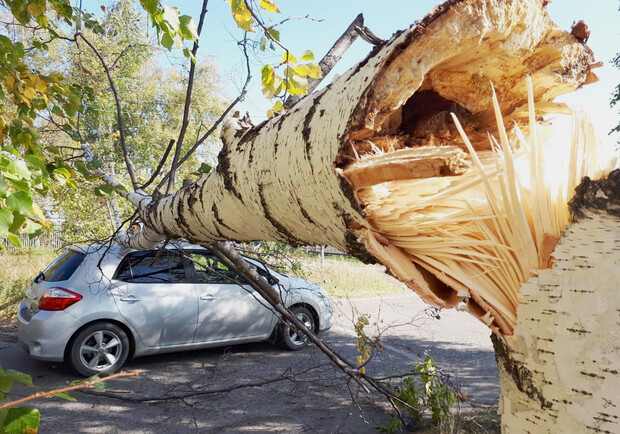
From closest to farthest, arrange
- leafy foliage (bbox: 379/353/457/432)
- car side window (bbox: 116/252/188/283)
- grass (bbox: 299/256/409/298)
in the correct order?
leafy foliage (bbox: 379/353/457/432) → car side window (bbox: 116/252/188/283) → grass (bbox: 299/256/409/298)

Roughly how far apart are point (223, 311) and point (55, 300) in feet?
7.09

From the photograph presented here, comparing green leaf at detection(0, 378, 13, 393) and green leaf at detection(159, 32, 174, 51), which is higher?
green leaf at detection(159, 32, 174, 51)

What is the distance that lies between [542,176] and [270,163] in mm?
587

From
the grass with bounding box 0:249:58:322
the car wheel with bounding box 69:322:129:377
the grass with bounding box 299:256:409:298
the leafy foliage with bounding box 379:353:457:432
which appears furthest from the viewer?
the grass with bounding box 299:256:409:298

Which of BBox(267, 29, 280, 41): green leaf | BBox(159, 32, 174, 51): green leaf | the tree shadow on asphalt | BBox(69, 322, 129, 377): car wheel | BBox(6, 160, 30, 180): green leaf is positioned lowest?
the tree shadow on asphalt

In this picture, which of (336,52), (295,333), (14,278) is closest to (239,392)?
(295,333)

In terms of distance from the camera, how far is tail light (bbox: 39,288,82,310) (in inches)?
205

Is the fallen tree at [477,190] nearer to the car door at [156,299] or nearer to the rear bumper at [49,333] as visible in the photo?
the car door at [156,299]

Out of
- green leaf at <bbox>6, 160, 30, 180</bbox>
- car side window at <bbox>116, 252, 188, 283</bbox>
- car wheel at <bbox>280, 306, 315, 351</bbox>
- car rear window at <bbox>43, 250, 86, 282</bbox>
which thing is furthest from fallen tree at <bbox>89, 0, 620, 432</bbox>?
car wheel at <bbox>280, 306, 315, 351</bbox>

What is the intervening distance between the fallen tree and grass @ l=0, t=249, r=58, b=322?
29.4 ft

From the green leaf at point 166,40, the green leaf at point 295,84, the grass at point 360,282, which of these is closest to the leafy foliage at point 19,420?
the green leaf at point 166,40

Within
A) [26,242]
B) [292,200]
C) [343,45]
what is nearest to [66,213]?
[26,242]

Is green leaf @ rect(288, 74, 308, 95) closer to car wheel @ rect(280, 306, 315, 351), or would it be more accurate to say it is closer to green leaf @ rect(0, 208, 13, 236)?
green leaf @ rect(0, 208, 13, 236)

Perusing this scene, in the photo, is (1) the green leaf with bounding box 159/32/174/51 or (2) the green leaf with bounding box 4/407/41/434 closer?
(2) the green leaf with bounding box 4/407/41/434
